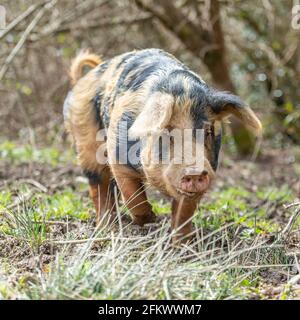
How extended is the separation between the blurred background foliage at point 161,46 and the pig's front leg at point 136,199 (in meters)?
4.19

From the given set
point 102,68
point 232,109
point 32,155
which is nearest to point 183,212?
point 232,109

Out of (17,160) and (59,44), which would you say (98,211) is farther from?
(59,44)

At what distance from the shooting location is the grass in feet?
12.2

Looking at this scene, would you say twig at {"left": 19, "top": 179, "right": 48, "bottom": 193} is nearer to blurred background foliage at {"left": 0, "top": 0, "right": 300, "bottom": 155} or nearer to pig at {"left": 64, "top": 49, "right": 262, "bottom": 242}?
pig at {"left": 64, "top": 49, "right": 262, "bottom": 242}

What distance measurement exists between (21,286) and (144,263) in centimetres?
74

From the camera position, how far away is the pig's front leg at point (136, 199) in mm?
5359

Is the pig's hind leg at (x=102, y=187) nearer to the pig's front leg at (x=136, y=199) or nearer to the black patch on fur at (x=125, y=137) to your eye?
the pig's front leg at (x=136, y=199)

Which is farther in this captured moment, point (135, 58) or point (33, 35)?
point (33, 35)

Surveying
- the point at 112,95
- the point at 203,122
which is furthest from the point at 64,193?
the point at 203,122

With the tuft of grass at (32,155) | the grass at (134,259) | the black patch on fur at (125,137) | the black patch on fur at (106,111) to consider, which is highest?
the black patch on fur at (106,111)

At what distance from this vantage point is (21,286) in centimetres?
386

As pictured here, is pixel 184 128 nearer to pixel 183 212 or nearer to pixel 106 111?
pixel 183 212

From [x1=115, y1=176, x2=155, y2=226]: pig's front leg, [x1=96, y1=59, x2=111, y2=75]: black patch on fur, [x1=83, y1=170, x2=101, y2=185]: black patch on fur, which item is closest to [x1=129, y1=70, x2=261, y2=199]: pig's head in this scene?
[x1=115, y1=176, x2=155, y2=226]: pig's front leg

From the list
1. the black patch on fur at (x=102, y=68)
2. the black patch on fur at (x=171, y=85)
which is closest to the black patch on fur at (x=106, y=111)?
the black patch on fur at (x=102, y=68)
